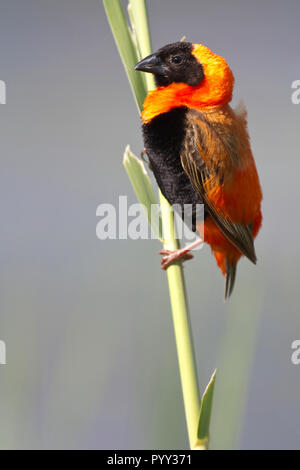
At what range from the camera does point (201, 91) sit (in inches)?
43.6

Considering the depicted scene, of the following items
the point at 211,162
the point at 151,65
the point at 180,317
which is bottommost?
the point at 180,317

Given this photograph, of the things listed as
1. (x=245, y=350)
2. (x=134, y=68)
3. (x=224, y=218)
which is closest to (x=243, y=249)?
(x=224, y=218)

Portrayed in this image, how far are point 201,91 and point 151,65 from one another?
20cm

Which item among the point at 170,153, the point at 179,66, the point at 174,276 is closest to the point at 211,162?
the point at 170,153

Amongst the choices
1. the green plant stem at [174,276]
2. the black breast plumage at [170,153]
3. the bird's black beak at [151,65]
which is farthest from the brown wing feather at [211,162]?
the green plant stem at [174,276]

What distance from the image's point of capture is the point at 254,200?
117 centimetres

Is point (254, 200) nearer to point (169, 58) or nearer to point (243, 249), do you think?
point (243, 249)

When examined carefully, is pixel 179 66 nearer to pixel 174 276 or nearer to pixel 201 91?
pixel 201 91

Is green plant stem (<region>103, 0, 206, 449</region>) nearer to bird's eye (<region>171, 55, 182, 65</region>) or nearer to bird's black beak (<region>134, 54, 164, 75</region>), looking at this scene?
bird's black beak (<region>134, 54, 164, 75</region>)

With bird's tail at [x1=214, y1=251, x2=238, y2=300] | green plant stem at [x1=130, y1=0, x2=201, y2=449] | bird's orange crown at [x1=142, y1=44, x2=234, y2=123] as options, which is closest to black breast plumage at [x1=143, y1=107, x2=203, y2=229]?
bird's orange crown at [x1=142, y1=44, x2=234, y2=123]

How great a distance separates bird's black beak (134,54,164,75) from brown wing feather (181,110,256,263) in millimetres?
124

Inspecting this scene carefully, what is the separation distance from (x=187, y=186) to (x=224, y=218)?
112 millimetres

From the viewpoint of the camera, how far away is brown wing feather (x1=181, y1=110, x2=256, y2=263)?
1101 millimetres

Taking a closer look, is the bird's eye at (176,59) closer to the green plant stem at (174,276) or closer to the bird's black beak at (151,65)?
the bird's black beak at (151,65)
